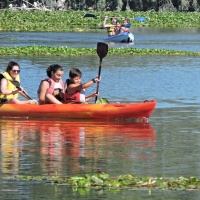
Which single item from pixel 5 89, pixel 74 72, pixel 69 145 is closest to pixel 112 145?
pixel 69 145

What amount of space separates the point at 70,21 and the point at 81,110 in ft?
174

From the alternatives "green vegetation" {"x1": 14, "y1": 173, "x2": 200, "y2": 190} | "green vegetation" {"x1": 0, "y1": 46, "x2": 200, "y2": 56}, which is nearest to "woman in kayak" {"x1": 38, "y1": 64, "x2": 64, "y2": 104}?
"green vegetation" {"x1": 14, "y1": 173, "x2": 200, "y2": 190}

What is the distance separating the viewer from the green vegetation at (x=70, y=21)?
64500mm

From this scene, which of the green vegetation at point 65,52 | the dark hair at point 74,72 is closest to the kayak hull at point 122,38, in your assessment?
the green vegetation at point 65,52

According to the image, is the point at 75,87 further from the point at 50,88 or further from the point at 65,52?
the point at 65,52

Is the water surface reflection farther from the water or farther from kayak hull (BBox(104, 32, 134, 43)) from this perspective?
kayak hull (BBox(104, 32, 134, 43))

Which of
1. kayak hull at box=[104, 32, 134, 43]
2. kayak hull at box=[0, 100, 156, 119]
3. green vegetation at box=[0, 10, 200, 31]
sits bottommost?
→ green vegetation at box=[0, 10, 200, 31]

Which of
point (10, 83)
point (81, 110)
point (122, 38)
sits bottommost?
point (122, 38)

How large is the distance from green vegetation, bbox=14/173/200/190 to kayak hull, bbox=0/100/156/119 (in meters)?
6.55

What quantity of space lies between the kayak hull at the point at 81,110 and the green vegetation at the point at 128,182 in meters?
6.55

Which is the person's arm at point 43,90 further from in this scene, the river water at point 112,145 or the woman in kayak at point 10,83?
the river water at point 112,145

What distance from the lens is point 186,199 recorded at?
10297 millimetres

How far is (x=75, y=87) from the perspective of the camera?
1770cm

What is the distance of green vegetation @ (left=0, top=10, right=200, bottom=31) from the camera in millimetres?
64500
